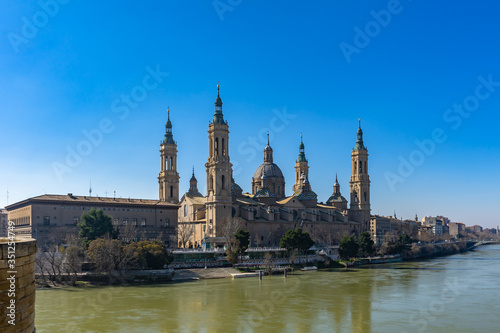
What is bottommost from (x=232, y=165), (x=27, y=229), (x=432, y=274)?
(x=432, y=274)

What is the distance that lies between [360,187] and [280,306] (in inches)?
2956

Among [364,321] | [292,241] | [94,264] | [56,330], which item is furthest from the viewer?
[292,241]

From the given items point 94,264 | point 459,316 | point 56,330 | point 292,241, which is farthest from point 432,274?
point 56,330

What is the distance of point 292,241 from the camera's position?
67.9 metres

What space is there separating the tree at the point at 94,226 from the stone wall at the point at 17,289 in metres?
55.8

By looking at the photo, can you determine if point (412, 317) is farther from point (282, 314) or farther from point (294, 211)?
point (294, 211)

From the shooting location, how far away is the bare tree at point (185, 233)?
281ft

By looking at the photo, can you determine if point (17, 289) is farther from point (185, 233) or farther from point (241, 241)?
point (185, 233)

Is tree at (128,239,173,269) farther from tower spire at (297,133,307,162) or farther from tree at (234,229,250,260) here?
tower spire at (297,133,307,162)

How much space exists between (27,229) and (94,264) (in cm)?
2953

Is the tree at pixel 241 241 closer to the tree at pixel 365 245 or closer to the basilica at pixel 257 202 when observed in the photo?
the basilica at pixel 257 202

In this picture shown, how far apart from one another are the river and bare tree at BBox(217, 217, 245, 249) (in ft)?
52.0

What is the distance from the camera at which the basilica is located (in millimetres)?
80131

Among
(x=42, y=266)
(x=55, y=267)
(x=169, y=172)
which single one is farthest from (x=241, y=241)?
(x=169, y=172)
